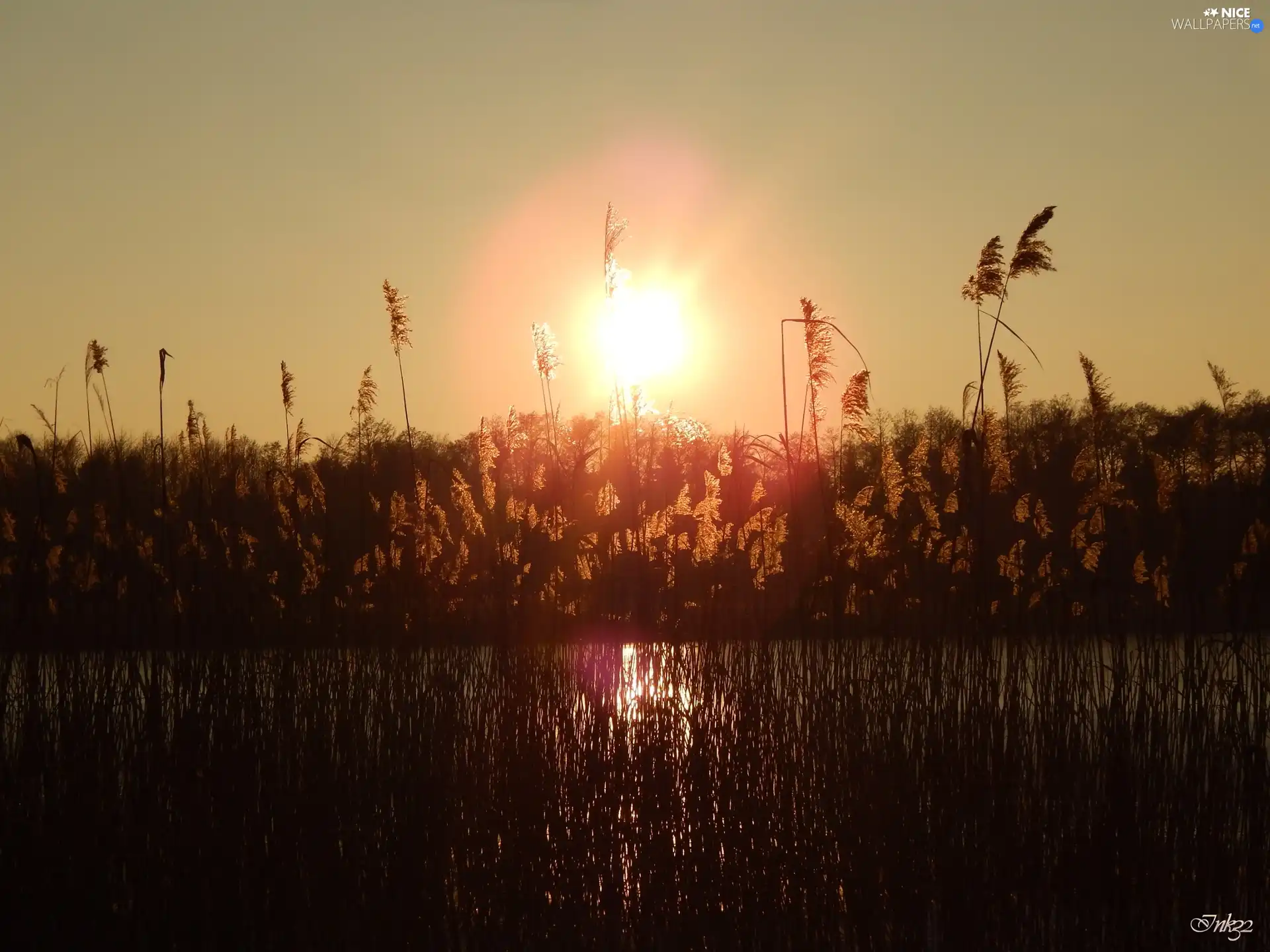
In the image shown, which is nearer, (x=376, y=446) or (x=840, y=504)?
(x=840, y=504)

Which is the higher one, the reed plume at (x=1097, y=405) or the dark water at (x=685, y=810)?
the reed plume at (x=1097, y=405)

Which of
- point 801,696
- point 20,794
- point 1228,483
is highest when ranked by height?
point 1228,483

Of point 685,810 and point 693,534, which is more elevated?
point 693,534

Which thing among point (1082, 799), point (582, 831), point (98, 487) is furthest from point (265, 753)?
point (1082, 799)

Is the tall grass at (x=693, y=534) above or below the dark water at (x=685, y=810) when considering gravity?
above

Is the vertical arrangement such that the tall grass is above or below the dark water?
above

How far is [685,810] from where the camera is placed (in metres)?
4.36

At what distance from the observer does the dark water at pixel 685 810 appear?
13.7 feet

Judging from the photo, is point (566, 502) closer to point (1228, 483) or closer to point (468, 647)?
point (468, 647)

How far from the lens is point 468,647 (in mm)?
5496

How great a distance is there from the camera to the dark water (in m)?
4.16

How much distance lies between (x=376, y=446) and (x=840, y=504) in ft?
7.63

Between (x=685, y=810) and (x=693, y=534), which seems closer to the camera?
(x=685, y=810)

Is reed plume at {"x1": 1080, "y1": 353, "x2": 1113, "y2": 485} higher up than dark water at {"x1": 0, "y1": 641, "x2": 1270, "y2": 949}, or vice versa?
reed plume at {"x1": 1080, "y1": 353, "x2": 1113, "y2": 485}
